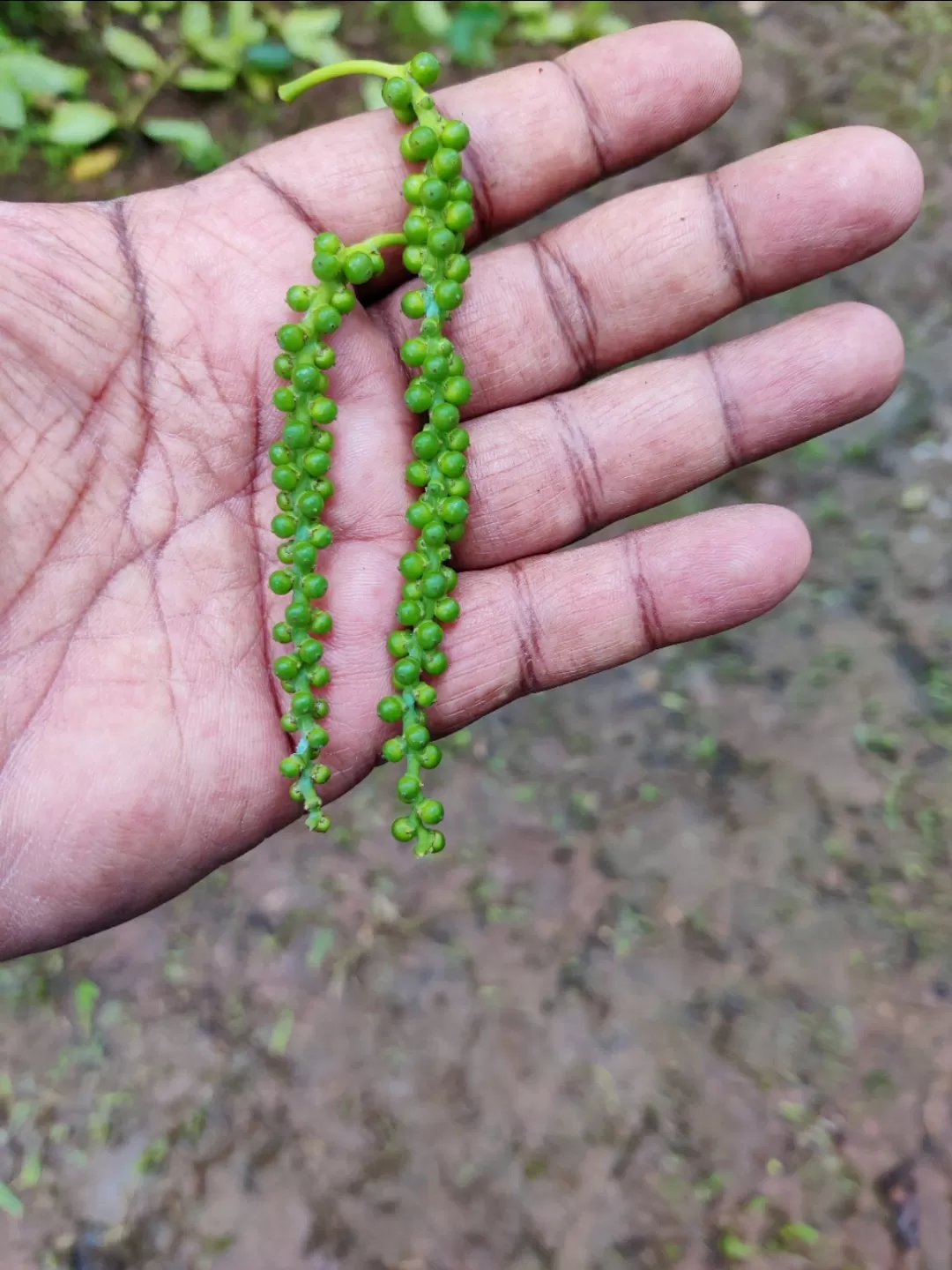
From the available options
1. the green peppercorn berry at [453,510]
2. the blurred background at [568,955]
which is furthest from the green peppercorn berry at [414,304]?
the blurred background at [568,955]

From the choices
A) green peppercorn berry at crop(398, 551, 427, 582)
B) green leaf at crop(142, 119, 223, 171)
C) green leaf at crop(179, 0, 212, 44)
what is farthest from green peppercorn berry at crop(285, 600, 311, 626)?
green leaf at crop(179, 0, 212, 44)

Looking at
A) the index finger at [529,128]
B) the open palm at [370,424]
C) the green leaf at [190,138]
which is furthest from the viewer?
the green leaf at [190,138]

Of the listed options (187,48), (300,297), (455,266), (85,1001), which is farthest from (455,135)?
(85,1001)

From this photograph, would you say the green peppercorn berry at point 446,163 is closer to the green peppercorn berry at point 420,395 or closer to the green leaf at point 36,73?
the green peppercorn berry at point 420,395

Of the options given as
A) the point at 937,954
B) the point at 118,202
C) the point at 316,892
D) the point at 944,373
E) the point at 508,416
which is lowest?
the point at 937,954

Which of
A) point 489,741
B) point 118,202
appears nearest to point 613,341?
point 118,202

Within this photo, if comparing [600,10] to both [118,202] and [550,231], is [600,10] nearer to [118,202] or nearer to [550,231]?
[550,231]
